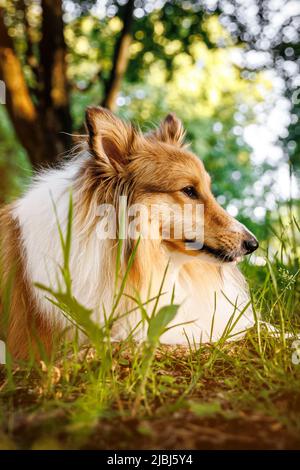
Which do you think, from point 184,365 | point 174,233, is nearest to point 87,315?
point 184,365

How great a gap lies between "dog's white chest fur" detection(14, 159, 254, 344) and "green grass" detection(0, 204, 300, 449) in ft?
1.03

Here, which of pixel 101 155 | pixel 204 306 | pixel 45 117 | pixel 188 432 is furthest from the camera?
pixel 45 117

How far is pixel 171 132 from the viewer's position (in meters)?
3.82

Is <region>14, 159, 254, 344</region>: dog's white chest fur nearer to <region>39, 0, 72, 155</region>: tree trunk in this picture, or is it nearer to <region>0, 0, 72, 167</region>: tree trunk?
<region>0, 0, 72, 167</region>: tree trunk

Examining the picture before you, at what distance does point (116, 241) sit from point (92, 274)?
0.25 meters

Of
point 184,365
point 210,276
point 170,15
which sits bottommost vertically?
point 184,365

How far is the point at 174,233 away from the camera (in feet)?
10.4

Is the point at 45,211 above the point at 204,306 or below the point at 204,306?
above

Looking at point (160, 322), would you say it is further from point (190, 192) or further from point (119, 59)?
point (119, 59)

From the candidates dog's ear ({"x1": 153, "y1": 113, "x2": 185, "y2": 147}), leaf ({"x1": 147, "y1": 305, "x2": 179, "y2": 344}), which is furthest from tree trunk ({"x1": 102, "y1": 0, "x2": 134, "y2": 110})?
leaf ({"x1": 147, "y1": 305, "x2": 179, "y2": 344})

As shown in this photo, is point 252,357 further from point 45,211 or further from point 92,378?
point 45,211

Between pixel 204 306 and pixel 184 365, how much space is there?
99 cm

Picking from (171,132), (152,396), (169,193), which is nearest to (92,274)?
(169,193)

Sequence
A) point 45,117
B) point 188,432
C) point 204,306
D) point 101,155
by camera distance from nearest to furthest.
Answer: point 188,432
point 101,155
point 204,306
point 45,117
